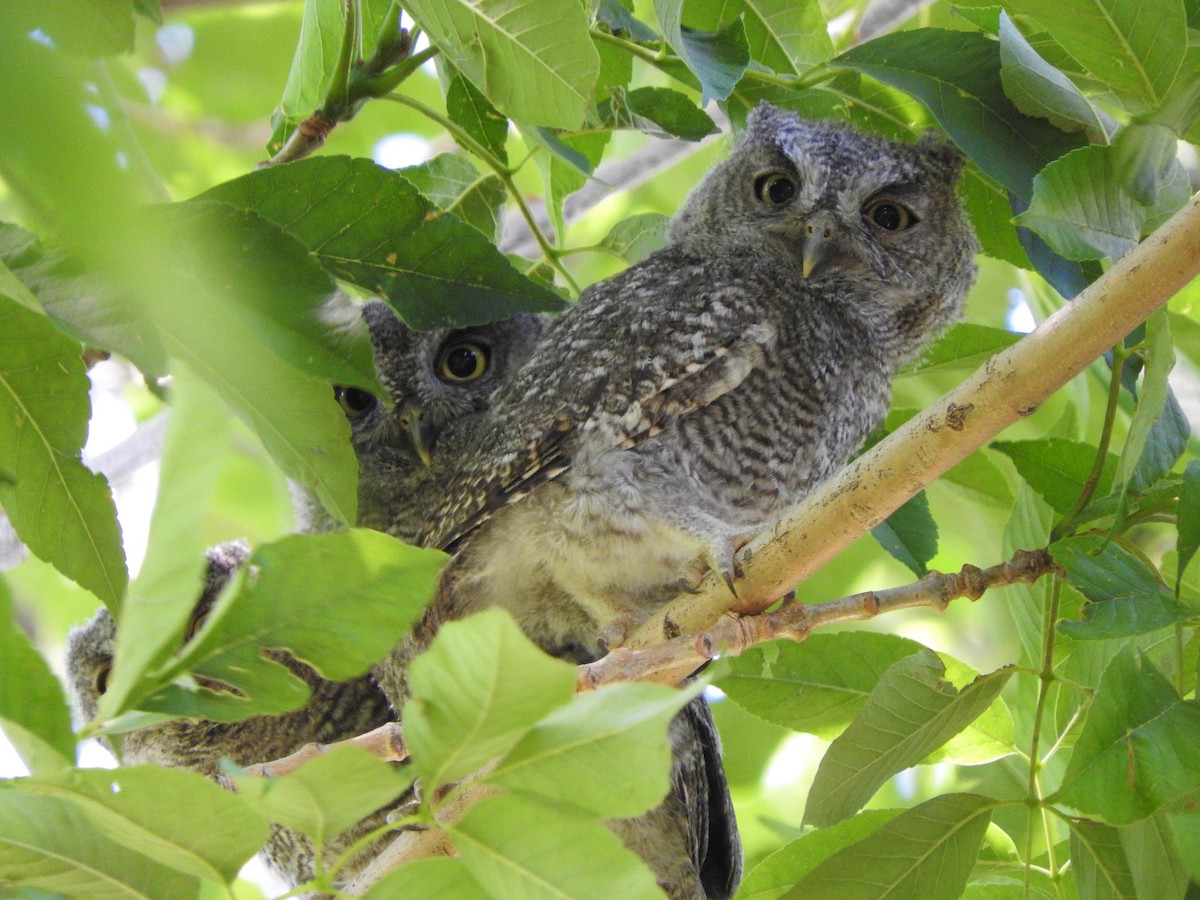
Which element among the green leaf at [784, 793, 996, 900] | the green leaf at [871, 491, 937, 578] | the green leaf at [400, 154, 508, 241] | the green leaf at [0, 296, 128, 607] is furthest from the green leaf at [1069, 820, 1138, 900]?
the green leaf at [400, 154, 508, 241]

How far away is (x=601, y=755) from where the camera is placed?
765 millimetres

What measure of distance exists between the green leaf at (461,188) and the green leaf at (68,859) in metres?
1.37

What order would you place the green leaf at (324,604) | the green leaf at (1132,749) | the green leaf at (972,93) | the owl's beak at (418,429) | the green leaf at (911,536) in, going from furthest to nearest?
the owl's beak at (418,429) < the green leaf at (911,536) < the green leaf at (972,93) < the green leaf at (1132,749) < the green leaf at (324,604)

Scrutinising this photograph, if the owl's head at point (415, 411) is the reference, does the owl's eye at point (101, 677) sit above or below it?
below

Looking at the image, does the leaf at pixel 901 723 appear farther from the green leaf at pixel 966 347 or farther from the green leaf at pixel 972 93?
the green leaf at pixel 966 347

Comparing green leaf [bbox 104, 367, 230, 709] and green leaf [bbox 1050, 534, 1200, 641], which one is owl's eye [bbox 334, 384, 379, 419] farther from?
green leaf [bbox 104, 367, 230, 709]

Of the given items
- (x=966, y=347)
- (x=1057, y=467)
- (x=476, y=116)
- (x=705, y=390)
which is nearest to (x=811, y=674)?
(x=1057, y=467)

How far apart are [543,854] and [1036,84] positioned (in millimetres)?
1069

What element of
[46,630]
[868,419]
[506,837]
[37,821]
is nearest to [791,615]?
[506,837]

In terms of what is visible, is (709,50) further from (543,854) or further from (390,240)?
(543,854)

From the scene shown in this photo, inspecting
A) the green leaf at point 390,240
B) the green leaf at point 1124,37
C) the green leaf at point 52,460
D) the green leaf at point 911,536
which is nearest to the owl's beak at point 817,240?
the green leaf at point 911,536

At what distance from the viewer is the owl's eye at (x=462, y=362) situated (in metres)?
2.56

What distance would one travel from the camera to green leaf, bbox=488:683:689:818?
0.75 meters

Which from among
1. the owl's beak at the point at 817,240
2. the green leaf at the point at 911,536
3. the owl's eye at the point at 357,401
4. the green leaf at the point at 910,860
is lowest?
the green leaf at the point at 910,860
